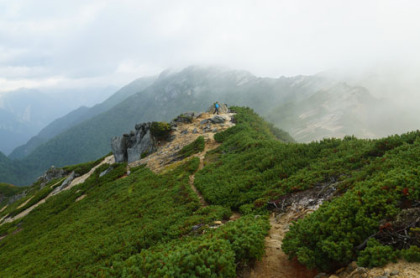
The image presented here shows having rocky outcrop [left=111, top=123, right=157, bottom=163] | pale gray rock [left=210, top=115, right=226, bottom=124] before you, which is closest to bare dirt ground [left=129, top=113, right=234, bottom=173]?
pale gray rock [left=210, top=115, right=226, bottom=124]

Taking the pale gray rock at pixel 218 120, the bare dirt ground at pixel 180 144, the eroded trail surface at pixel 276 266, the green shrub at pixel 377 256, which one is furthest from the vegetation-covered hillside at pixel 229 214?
the pale gray rock at pixel 218 120

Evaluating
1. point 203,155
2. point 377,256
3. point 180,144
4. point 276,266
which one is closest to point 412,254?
point 377,256

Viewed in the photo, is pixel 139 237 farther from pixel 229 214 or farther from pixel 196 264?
pixel 196 264

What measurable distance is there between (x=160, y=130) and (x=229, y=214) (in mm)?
28212

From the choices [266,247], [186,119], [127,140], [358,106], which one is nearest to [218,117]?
[186,119]

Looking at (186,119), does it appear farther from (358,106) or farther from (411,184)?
(358,106)

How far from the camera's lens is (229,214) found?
42.0 ft

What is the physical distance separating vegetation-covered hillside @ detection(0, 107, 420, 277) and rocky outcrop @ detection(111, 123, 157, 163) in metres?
10.6

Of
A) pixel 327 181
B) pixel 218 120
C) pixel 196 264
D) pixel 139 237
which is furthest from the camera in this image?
pixel 218 120

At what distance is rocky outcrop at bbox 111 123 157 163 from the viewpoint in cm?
3863

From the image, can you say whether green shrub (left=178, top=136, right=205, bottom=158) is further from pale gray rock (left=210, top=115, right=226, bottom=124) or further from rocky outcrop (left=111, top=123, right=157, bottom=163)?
pale gray rock (left=210, top=115, right=226, bottom=124)

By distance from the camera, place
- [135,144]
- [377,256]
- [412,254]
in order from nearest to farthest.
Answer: [412,254], [377,256], [135,144]

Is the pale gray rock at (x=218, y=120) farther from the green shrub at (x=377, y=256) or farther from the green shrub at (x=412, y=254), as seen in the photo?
the green shrub at (x=412, y=254)

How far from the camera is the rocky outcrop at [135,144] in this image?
3863cm
